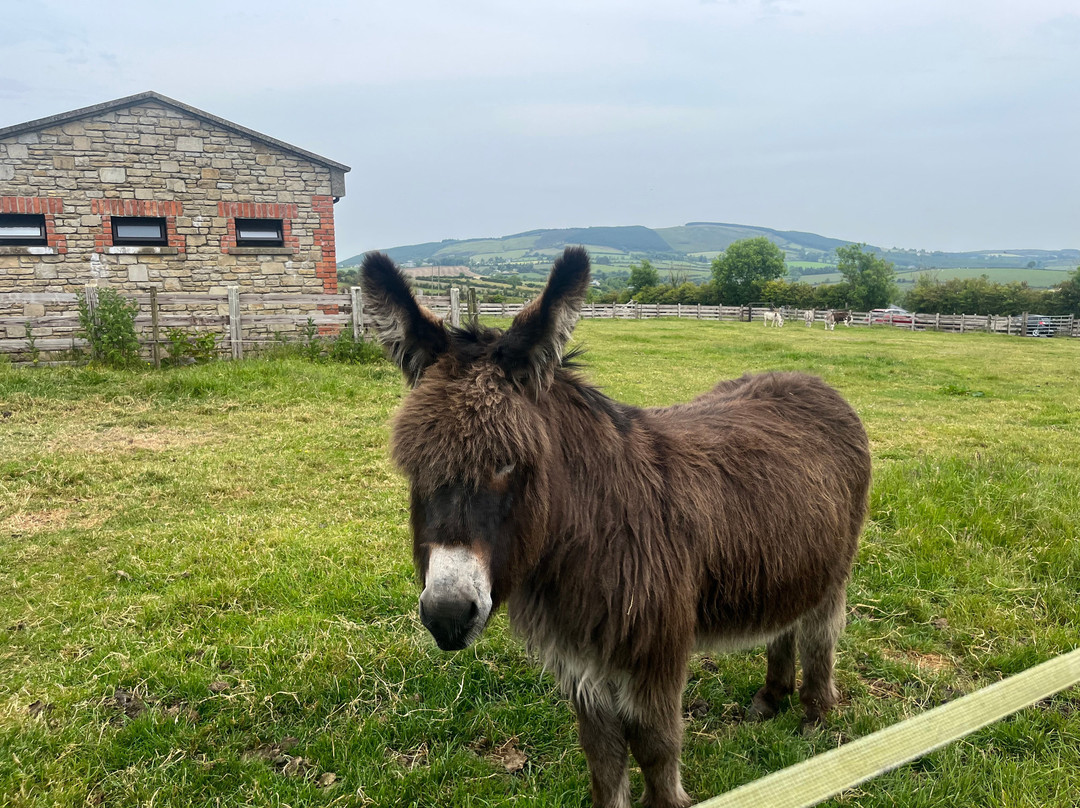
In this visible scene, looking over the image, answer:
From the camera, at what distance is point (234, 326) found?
1405 cm

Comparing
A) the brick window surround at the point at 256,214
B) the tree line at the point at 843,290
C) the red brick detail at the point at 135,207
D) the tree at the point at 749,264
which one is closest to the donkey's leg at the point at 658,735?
the brick window surround at the point at 256,214

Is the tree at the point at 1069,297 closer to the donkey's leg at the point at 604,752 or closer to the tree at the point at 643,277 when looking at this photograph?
the tree at the point at 643,277

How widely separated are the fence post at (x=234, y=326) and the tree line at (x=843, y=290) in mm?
46068

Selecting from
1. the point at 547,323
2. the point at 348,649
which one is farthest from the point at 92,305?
the point at 547,323

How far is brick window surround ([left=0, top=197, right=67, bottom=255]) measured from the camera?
47.8ft

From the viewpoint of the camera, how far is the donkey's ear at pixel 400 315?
7.57 ft

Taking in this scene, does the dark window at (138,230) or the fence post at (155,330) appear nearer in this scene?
the fence post at (155,330)

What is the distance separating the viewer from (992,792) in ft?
9.46

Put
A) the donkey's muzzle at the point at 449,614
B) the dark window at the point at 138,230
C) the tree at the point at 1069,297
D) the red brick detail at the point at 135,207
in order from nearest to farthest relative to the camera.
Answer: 1. the donkey's muzzle at the point at 449,614
2. the red brick detail at the point at 135,207
3. the dark window at the point at 138,230
4. the tree at the point at 1069,297

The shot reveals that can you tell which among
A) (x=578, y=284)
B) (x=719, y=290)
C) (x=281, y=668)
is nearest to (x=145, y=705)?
(x=281, y=668)

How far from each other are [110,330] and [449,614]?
13.6 meters

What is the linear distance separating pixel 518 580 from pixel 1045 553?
489 centimetres

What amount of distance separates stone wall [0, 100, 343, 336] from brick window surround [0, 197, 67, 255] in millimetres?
20

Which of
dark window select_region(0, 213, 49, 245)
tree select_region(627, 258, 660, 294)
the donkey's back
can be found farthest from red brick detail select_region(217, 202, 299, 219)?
tree select_region(627, 258, 660, 294)
